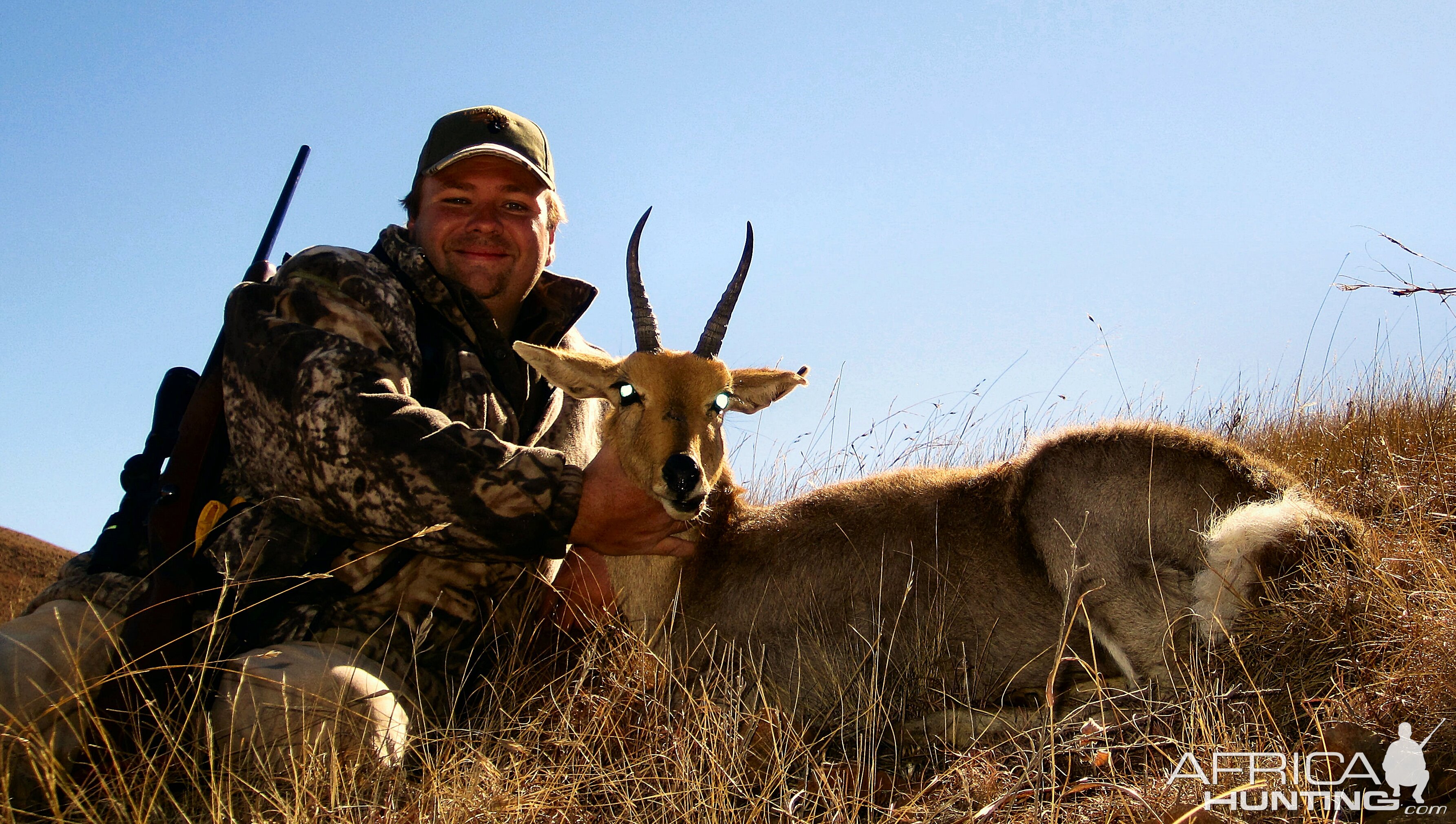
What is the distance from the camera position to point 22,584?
32.0 feet

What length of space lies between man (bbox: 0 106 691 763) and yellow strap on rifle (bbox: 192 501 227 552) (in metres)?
0.02

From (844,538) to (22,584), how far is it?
869cm

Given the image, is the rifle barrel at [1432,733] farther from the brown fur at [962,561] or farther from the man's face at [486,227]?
the man's face at [486,227]

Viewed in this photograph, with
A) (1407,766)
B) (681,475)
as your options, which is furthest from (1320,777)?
(681,475)

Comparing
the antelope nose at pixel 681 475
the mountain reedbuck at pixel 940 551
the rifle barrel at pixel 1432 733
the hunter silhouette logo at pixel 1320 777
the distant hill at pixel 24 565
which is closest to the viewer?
the hunter silhouette logo at pixel 1320 777

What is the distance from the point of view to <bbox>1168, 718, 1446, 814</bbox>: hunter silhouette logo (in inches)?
113

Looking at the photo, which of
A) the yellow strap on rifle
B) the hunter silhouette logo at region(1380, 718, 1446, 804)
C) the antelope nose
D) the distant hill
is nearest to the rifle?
the yellow strap on rifle

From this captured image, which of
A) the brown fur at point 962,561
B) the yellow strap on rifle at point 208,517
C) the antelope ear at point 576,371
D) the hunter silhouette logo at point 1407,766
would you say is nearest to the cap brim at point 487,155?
the antelope ear at point 576,371

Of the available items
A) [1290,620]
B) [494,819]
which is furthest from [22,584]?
[1290,620]

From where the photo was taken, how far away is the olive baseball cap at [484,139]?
546 centimetres

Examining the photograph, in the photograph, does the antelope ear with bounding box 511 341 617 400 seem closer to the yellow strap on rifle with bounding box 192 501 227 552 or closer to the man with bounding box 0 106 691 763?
the man with bounding box 0 106 691 763

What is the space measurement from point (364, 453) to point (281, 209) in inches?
85.5

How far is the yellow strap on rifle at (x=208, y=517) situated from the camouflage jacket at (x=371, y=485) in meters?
0.05

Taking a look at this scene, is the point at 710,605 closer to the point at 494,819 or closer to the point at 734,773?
the point at 734,773
